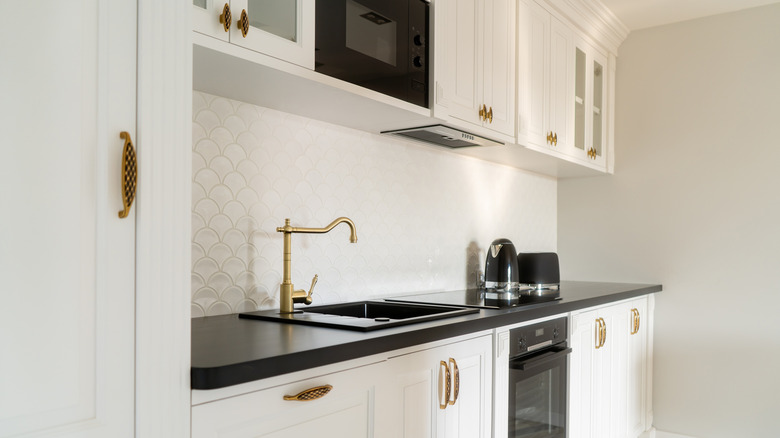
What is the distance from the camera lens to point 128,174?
94 cm

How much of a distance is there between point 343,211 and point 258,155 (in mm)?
441

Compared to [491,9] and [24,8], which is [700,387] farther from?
[24,8]

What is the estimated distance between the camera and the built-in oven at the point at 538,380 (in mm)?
1991

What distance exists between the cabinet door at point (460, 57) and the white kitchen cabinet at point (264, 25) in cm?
63

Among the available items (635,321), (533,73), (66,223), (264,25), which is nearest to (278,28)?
(264,25)

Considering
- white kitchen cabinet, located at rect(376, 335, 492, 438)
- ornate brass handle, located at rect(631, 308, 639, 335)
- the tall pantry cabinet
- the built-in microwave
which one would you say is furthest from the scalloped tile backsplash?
ornate brass handle, located at rect(631, 308, 639, 335)

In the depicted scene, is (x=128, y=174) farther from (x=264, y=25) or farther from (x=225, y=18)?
(x=264, y=25)

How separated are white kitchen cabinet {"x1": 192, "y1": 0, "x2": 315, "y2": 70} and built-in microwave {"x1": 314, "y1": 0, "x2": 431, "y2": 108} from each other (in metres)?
0.05

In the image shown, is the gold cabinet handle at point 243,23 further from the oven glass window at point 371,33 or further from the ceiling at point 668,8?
the ceiling at point 668,8

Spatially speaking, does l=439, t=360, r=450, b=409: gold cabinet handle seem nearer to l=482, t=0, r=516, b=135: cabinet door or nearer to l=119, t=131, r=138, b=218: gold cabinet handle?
l=119, t=131, r=138, b=218: gold cabinet handle

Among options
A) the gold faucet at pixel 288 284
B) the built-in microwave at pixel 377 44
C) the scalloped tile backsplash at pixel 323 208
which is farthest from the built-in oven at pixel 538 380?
the built-in microwave at pixel 377 44

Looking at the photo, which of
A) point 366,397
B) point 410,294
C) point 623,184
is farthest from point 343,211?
point 623,184

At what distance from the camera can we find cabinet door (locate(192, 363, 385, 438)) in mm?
1049

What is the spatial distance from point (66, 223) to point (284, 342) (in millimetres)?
547
